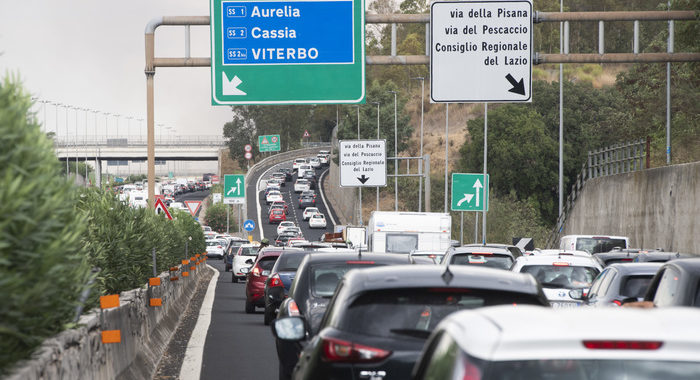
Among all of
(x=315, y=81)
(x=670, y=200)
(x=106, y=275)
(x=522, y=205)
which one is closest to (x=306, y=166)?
(x=522, y=205)

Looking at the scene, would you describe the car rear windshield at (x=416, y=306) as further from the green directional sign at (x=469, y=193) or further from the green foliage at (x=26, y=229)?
the green directional sign at (x=469, y=193)

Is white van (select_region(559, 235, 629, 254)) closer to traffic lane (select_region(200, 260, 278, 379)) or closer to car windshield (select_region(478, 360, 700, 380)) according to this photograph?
traffic lane (select_region(200, 260, 278, 379))

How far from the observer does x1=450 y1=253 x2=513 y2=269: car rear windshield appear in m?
21.9

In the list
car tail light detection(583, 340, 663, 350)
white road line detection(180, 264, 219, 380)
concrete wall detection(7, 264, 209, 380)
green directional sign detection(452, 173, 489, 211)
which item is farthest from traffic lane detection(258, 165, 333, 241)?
car tail light detection(583, 340, 663, 350)

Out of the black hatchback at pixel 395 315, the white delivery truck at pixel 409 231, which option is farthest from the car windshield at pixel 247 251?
the black hatchback at pixel 395 315

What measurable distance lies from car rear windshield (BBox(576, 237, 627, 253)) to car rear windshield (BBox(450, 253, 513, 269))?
15332 millimetres

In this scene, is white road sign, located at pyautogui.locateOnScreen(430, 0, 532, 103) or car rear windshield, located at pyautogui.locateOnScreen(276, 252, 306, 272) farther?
white road sign, located at pyautogui.locateOnScreen(430, 0, 532, 103)

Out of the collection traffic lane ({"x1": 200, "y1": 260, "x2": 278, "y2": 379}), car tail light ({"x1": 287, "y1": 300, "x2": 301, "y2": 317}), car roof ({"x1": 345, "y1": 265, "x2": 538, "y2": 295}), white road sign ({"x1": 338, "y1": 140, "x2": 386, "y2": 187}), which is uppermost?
white road sign ({"x1": 338, "y1": 140, "x2": 386, "y2": 187})

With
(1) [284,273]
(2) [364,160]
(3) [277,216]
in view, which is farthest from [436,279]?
Answer: (3) [277,216]

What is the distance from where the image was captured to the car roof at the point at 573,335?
357cm

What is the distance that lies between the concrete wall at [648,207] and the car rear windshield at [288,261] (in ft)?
60.1

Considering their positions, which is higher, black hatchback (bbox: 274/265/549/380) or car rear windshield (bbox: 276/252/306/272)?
black hatchback (bbox: 274/265/549/380)

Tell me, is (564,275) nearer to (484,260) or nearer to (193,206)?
(484,260)

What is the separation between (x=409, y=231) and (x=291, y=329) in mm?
30130
